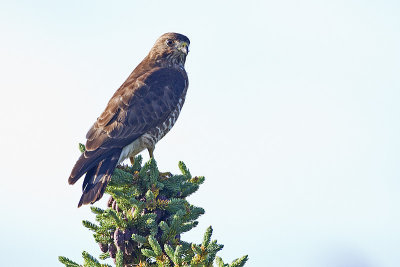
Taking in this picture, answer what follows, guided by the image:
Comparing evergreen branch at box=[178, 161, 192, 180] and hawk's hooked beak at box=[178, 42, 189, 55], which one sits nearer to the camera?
evergreen branch at box=[178, 161, 192, 180]

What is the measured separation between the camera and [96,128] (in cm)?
782

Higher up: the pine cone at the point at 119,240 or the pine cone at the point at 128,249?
the pine cone at the point at 119,240

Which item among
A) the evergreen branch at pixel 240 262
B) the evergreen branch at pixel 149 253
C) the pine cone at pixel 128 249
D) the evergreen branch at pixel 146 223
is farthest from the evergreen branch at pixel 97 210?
the evergreen branch at pixel 240 262

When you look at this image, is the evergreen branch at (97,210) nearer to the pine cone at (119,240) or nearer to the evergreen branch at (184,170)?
the pine cone at (119,240)

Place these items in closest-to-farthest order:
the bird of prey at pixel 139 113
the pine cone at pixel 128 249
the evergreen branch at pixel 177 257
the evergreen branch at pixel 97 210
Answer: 1. the evergreen branch at pixel 177 257
2. the pine cone at pixel 128 249
3. the evergreen branch at pixel 97 210
4. the bird of prey at pixel 139 113

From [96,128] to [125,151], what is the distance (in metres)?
0.45

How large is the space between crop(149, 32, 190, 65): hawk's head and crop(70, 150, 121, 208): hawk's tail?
2.96 metres

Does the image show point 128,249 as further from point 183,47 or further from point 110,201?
point 183,47

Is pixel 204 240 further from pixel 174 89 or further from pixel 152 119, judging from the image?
pixel 174 89

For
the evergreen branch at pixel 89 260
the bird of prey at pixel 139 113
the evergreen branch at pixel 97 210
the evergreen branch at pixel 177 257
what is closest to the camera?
the evergreen branch at pixel 177 257

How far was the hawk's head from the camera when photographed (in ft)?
32.0

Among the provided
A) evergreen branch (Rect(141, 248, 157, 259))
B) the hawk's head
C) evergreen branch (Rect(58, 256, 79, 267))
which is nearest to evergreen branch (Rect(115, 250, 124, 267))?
evergreen branch (Rect(141, 248, 157, 259))

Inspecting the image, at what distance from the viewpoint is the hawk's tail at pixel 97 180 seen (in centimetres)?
612

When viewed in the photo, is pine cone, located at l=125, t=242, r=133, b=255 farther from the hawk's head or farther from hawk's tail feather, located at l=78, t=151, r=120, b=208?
the hawk's head
